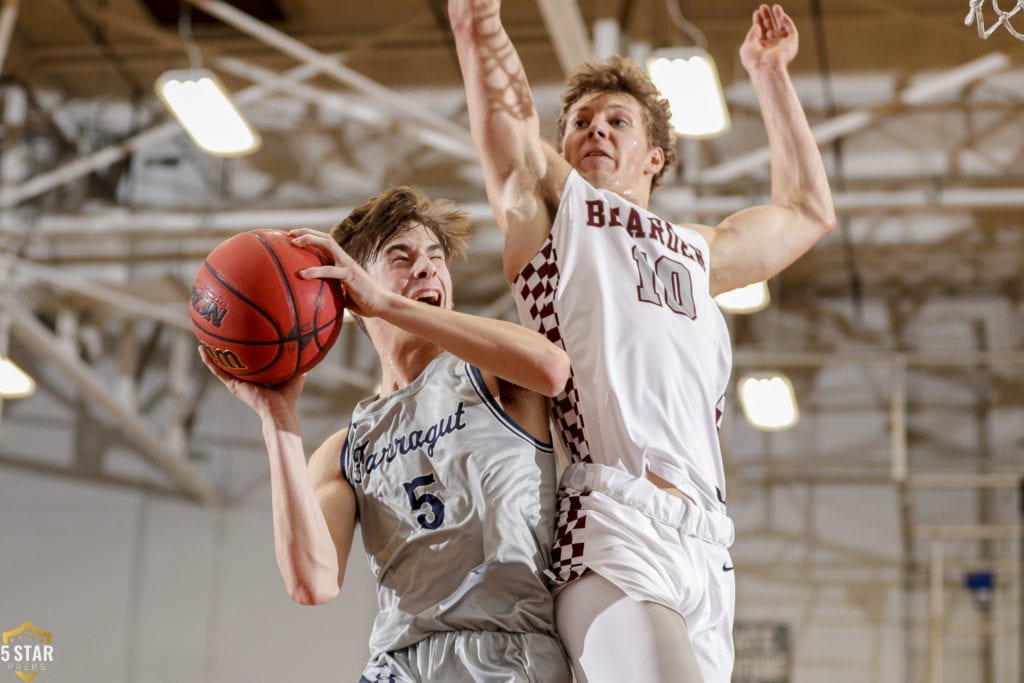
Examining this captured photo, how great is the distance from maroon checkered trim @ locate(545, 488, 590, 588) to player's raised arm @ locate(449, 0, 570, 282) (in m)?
0.61

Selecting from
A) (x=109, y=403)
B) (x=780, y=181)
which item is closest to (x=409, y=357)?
(x=780, y=181)

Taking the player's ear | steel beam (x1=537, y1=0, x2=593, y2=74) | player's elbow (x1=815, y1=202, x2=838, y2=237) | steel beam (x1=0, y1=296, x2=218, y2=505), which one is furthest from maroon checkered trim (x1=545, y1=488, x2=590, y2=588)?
steel beam (x1=0, y1=296, x2=218, y2=505)

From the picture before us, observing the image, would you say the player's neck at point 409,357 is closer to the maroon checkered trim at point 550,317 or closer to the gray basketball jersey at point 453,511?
the gray basketball jersey at point 453,511

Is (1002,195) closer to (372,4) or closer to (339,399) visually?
(372,4)

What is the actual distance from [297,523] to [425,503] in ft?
1.04

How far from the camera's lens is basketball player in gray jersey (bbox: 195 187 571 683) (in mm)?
2803

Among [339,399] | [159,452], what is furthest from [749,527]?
[159,452]

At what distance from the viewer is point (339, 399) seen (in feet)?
50.7

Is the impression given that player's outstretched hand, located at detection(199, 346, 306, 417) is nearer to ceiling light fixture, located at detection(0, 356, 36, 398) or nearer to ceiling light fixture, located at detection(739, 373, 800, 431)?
ceiling light fixture, located at detection(0, 356, 36, 398)

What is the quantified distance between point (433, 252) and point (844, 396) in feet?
41.8

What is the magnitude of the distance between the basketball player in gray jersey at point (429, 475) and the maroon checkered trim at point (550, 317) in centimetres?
6

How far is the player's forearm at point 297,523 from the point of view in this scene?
2.84m

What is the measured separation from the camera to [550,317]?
317cm

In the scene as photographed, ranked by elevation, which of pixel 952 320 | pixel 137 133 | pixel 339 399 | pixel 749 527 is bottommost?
pixel 749 527
